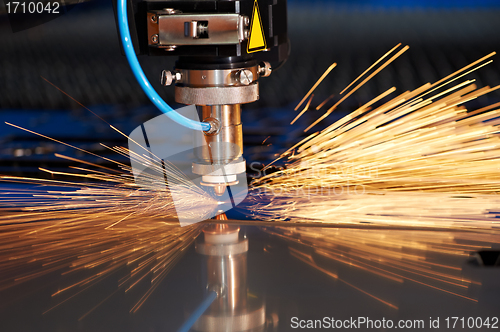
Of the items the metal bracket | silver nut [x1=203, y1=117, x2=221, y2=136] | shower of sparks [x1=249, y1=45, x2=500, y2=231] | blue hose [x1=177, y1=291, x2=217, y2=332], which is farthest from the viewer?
shower of sparks [x1=249, y1=45, x2=500, y2=231]

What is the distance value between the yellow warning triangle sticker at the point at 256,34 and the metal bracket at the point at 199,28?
2cm

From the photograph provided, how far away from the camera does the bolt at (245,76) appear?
0.90 metres

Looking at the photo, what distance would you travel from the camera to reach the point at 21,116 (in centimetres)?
289

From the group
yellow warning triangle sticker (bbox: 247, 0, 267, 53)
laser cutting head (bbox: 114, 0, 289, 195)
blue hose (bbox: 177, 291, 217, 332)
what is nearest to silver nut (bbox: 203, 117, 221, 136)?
laser cutting head (bbox: 114, 0, 289, 195)

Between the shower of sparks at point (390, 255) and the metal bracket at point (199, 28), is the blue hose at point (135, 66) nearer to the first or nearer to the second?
the metal bracket at point (199, 28)

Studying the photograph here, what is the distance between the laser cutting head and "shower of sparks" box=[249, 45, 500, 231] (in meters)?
0.35

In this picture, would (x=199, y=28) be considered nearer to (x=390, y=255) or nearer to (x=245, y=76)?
(x=245, y=76)

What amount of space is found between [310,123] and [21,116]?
1584mm

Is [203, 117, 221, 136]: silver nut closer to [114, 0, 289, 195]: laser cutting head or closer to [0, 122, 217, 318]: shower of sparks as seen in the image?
[114, 0, 289, 195]: laser cutting head

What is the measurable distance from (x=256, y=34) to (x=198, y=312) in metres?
0.45

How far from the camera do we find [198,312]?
728 mm

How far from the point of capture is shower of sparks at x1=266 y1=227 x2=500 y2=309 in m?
0.79

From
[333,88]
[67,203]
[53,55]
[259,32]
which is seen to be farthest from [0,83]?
[259,32]

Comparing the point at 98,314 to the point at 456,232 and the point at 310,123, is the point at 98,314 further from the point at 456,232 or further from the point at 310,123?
the point at 310,123
